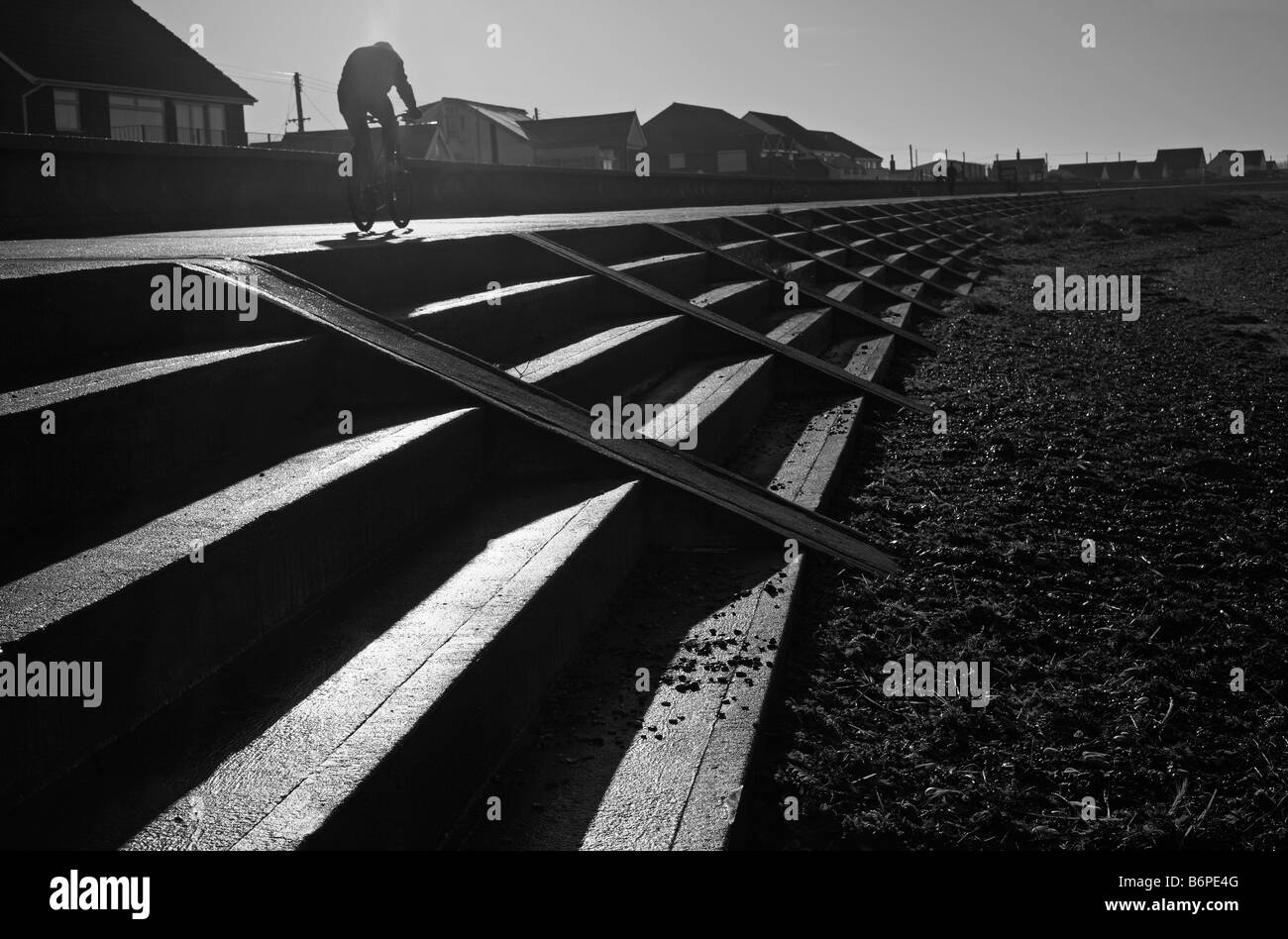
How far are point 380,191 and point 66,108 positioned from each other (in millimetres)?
29837

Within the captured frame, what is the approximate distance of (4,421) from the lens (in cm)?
207

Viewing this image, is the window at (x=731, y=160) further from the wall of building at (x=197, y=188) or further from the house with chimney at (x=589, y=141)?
the wall of building at (x=197, y=188)

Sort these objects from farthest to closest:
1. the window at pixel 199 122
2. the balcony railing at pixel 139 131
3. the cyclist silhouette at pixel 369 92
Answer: the window at pixel 199 122, the balcony railing at pixel 139 131, the cyclist silhouette at pixel 369 92

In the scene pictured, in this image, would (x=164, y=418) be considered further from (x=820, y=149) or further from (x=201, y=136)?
(x=820, y=149)

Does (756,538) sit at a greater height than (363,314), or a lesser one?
lesser

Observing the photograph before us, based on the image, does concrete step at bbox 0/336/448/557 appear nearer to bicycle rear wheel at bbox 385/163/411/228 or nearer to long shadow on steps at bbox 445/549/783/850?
long shadow on steps at bbox 445/549/783/850

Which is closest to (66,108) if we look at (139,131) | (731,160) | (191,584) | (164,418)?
(139,131)

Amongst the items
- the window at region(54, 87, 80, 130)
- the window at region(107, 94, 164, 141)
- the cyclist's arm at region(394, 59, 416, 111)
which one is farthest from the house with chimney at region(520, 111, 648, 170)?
the cyclist's arm at region(394, 59, 416, 111)

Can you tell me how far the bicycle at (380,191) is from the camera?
294 inches

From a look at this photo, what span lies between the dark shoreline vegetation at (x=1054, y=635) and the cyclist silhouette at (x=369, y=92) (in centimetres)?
440

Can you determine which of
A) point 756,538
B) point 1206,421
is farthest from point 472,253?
point 1206,421

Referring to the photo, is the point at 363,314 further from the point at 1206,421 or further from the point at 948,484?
the point at 1206,421

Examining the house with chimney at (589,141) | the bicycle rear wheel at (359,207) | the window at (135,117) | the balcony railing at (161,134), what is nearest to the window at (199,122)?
the balcony railing at (161,134)
